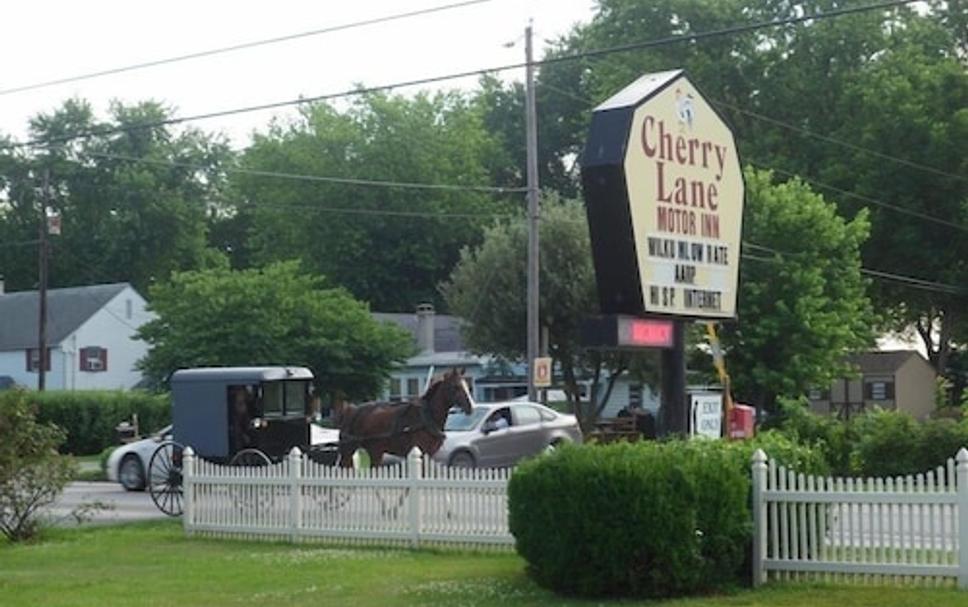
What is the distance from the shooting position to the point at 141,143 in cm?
9406

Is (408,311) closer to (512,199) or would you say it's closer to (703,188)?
(512,199)

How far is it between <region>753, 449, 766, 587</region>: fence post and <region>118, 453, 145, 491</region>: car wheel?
21.0m

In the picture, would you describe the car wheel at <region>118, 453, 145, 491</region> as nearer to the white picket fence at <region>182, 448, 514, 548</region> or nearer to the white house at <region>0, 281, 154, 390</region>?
the white picket fence at <region>182, 448, 514, 548</region>

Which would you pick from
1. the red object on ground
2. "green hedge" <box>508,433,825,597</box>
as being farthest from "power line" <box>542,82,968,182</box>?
"green hedge" <box>508,433,825,597</box>

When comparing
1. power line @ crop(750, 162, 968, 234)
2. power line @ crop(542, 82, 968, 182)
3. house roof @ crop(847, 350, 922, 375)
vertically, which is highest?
power line @ crop(542, 82, 968, 182)

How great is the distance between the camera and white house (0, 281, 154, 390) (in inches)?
2916

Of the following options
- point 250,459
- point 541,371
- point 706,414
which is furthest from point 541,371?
point 706,414

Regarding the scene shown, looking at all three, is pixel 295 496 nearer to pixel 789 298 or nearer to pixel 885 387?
pixel 789 298

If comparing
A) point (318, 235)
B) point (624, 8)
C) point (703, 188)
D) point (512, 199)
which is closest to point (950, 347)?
point (624, 8)

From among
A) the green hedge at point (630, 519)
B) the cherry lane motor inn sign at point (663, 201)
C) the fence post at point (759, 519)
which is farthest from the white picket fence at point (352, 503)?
the fence post at point (759, 519)

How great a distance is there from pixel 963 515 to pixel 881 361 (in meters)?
48.9

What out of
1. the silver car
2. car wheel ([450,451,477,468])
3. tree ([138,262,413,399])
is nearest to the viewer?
car wheel ([450,451,477,468])

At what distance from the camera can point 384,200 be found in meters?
85.2

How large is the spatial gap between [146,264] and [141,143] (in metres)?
8.07
